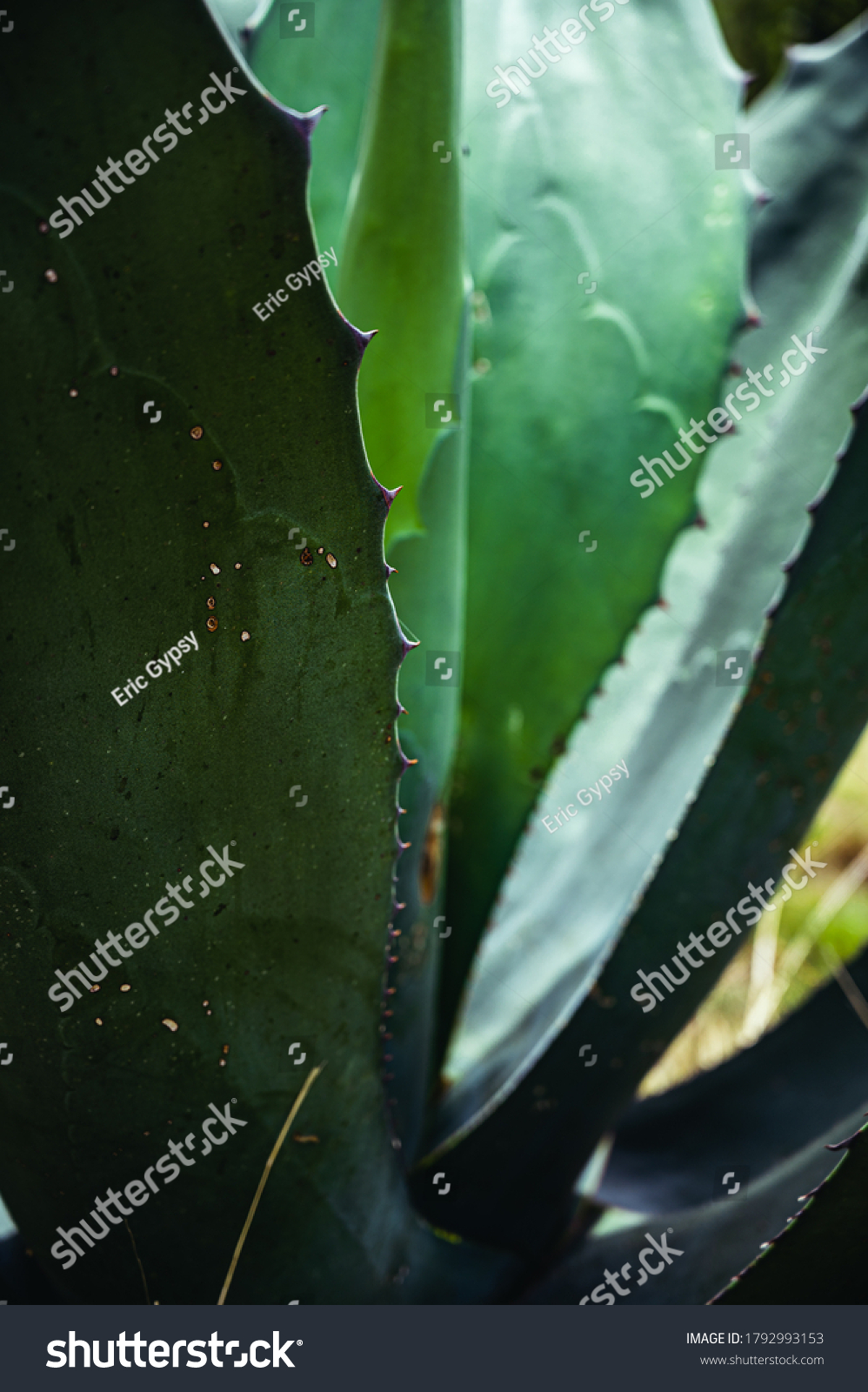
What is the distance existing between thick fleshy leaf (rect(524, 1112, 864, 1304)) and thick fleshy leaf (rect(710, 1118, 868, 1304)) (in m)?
0.12

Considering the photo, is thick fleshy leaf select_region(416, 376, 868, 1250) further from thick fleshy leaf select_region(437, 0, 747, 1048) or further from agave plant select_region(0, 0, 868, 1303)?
thick fleshy leaf select_region(437, 0, 747, 1048)

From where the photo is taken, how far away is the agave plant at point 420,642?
543 millimetres

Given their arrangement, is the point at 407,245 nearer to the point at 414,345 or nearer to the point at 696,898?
the point at 414,345

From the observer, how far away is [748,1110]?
1.02 m

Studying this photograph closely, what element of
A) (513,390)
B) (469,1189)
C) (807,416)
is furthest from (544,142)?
(469,1189)

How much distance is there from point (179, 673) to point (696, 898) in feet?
1.74

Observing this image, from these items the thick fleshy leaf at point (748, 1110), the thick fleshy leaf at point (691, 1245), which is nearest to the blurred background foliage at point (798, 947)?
the thick fleshy leaf at point (748, 1110)

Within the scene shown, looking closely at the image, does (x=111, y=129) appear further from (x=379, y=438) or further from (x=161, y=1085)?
(x=161, y=1085)

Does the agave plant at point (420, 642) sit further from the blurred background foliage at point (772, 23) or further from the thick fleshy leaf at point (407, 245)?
the blurred background foliage at point (772, 23)

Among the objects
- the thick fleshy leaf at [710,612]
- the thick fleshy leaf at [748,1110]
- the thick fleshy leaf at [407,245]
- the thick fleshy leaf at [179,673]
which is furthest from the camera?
the thick fleshy leaf at [710,612]

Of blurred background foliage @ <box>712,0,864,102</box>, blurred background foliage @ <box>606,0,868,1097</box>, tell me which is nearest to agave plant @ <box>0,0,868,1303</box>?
blurred background foliage @ <box>606,0,868,1097</box>

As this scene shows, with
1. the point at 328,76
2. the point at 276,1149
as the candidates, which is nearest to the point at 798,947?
the point at 276,1149

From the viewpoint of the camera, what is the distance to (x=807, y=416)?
1.08 meters

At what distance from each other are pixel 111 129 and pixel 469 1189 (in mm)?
860
